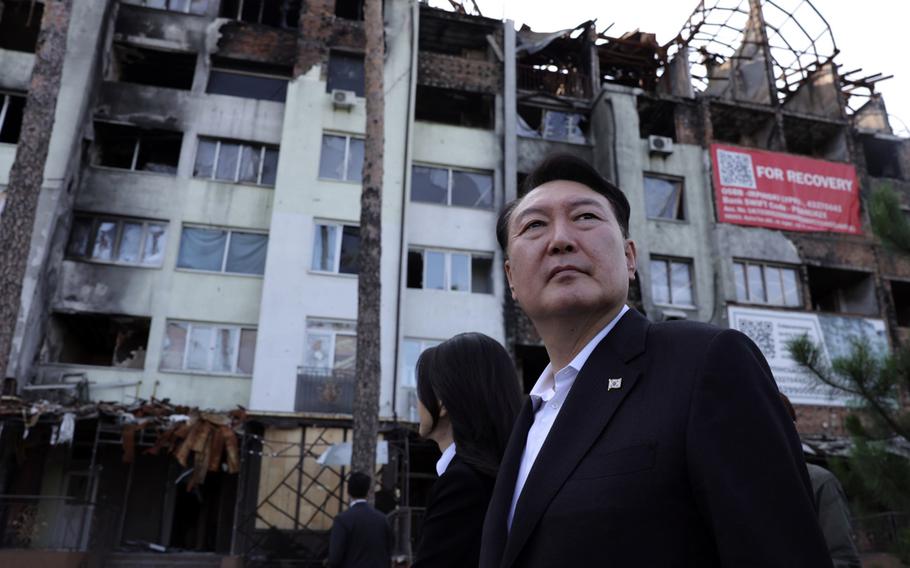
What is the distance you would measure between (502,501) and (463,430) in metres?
0.97

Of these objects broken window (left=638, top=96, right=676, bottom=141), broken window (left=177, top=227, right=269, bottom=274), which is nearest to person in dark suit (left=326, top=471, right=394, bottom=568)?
broken window (left=177, top=227, right=269, bottom=274)

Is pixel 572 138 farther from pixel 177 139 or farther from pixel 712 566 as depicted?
pixel 712 566

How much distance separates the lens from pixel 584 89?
24.9m

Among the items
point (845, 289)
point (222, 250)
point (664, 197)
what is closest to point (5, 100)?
point (222, 250)

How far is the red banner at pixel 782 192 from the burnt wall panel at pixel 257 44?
1527cm

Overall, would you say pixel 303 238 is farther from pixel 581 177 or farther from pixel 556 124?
pixel 581 177

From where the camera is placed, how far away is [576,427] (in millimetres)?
1354

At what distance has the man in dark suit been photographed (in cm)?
107

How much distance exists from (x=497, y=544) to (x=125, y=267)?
739 inches

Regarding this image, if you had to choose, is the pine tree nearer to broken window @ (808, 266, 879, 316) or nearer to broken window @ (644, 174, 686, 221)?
broken window @ (644, 174, 686, 221)

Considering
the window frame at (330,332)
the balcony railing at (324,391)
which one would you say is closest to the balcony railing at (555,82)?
the window frame at (330,332)

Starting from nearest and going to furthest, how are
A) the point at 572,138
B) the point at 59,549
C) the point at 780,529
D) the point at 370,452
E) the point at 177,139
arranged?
the point at 780,529
the point at 370,452
the point at 59,549
the point at 177,139
the point at 572,138

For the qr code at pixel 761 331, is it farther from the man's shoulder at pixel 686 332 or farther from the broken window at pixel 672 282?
the man's shoulder at pixel 686 332

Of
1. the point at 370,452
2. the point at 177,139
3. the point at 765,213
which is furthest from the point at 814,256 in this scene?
the point at 177,139
